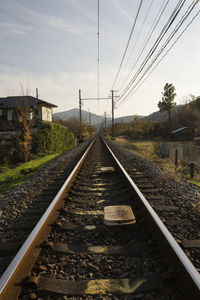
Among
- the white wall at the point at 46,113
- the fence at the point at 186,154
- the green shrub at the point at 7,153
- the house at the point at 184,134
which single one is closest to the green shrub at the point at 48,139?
the green shrub at the point at 7,153

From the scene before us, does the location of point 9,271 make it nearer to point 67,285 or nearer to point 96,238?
point 67,285

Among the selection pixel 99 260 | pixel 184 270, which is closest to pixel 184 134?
pixel 99 260

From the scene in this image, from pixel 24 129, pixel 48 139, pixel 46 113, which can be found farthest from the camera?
pixel 46 113

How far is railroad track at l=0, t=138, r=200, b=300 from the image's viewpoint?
1.88m

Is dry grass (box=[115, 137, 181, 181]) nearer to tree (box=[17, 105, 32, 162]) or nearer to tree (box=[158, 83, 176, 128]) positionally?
tree (box=[17, 105, 32, 162])

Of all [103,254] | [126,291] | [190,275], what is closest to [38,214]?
[103,254]

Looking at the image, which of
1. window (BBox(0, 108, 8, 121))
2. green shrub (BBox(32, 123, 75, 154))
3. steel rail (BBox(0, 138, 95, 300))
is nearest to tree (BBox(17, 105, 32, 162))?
green shrub (BBox(32, 123, 75, 154))

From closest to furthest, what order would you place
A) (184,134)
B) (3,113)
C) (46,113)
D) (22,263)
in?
(22,263) → (3,113) → (46,113) → (184,134)

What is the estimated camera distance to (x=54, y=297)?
1867 mm

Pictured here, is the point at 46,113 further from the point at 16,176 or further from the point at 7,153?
the point at 16,176

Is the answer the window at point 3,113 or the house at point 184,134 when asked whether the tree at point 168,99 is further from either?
the window at point 3,113

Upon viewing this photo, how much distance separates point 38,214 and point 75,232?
1013mm

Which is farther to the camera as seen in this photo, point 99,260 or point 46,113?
point 46,113

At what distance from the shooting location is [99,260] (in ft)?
7.97
